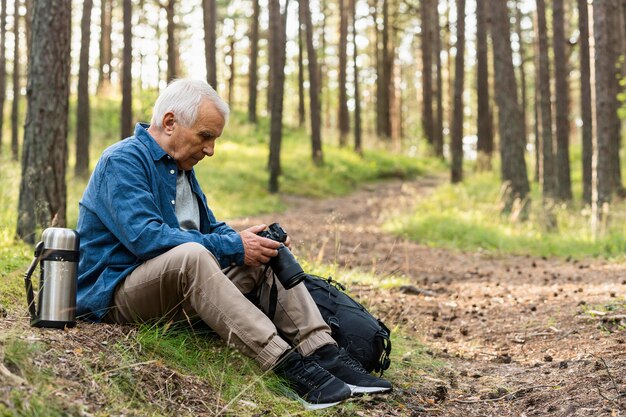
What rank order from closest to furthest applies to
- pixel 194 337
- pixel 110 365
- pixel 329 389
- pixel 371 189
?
1. pixel 110 365
2. pixel 329 389
3. pixel 194 337
4. pixel 371 189

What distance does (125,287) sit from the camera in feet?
13.0

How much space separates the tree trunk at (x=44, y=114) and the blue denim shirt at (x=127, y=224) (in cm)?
349

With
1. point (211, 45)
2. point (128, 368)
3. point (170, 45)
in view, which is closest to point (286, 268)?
point (128, 368)

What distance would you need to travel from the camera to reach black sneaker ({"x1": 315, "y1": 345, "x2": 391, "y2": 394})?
13.1ft

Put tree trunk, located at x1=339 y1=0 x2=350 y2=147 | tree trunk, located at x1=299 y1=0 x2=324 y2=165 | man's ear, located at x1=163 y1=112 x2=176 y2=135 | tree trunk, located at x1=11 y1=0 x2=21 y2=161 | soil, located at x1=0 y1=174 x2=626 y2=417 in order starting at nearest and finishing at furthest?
soil, located at x1=0 y1=174 x2=626 y2=417, man's ear, located at x1=163 y1=112 x2=176 y2=135, tree trunk, located at x1=11 y1=0 x2=21 y2=161, tree trunk, located at x1=299 y1=0 x2=324 y2=165, tree trunk, located at x1=339 y1=0 x2=350 y2=147

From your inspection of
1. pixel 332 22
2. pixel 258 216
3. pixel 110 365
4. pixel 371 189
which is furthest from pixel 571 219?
pixel 332 22

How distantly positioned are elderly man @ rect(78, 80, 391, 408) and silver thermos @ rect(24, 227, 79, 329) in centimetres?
28

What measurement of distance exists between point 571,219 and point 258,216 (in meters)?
6.05

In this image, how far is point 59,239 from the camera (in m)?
3.70

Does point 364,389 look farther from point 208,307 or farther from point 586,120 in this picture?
point 586,120

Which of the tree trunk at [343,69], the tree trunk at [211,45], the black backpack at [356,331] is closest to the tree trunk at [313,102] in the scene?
the tree trunk at [211,45]

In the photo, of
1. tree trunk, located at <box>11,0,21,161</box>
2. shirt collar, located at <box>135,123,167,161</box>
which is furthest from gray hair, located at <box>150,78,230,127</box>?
tree trunk, located at <box>11,0,21,161</box>

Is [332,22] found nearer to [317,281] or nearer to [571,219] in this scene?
[571,219]

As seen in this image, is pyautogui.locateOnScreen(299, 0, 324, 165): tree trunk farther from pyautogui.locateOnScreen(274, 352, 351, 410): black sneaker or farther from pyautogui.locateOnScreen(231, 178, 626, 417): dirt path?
pyautogui.locateOnScreen(274, 352, 351, 410): black sneaker
